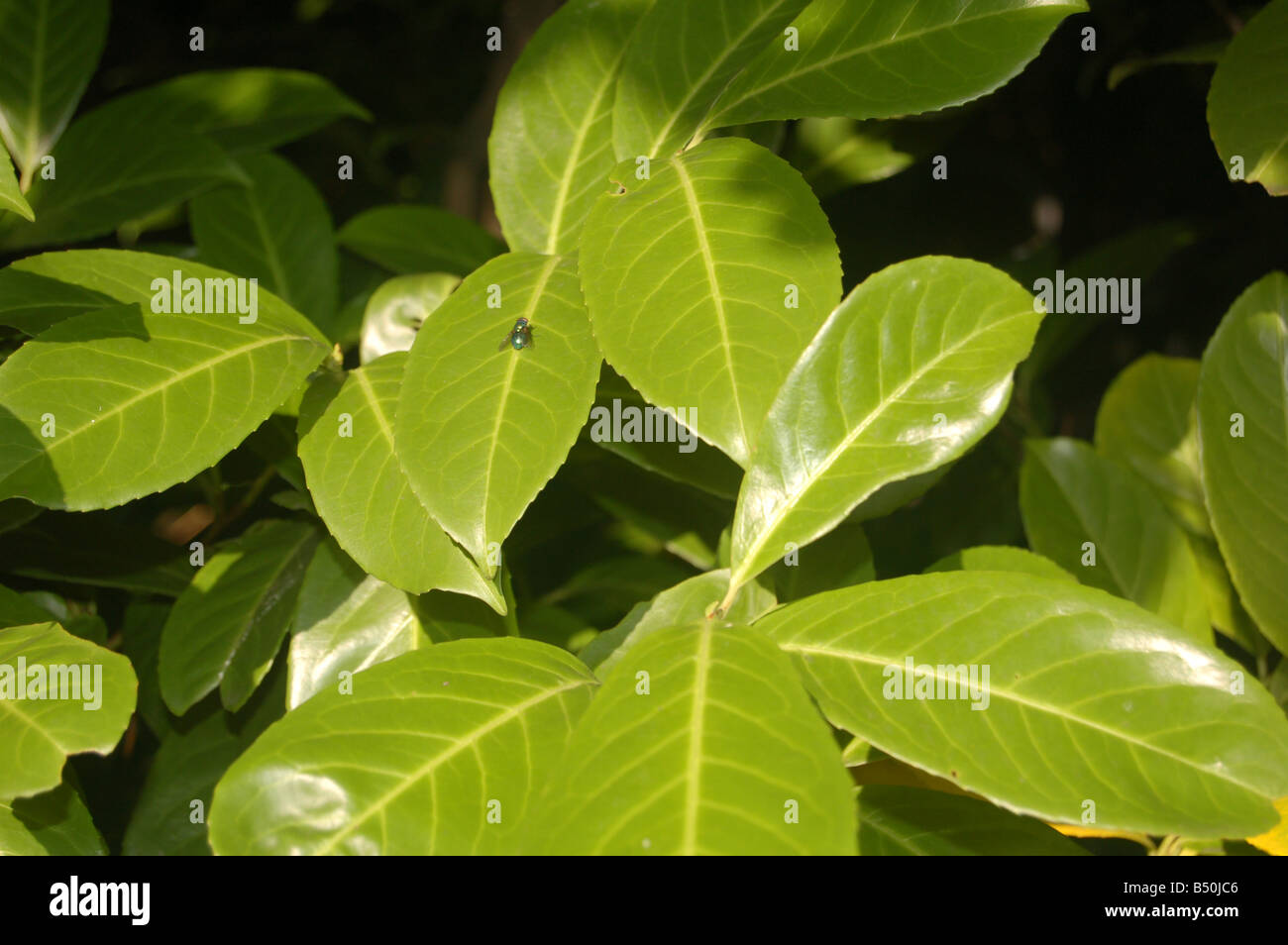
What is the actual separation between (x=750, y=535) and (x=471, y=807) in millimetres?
317

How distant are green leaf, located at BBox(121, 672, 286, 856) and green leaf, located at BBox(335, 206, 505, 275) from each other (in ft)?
2.28

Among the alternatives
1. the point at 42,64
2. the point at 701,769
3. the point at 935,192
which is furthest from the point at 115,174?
the point at 935,192

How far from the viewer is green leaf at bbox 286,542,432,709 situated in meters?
1.00

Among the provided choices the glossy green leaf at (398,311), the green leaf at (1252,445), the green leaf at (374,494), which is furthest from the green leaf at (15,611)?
the green leaf at (1252,445)

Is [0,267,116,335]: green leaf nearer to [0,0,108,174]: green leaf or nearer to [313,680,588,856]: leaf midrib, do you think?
[0,0,108,174]: green leaf

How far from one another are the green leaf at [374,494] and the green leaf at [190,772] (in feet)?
1.26

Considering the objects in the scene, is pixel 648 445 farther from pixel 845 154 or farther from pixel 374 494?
pixel 845 154

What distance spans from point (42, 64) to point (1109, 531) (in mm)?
1525

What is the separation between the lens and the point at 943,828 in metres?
0.88

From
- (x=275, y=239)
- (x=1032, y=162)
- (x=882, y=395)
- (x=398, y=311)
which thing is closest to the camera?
(x=882, y=395)

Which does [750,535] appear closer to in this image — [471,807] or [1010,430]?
[471,807]

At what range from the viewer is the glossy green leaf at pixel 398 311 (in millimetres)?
1307

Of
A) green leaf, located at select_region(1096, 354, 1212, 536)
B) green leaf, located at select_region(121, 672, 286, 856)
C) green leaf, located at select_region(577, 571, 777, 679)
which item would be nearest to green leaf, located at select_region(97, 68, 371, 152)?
green leaf, located at select_region(121, 672, 286, 856)
